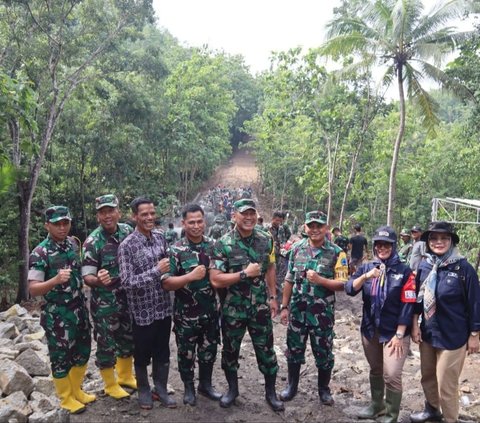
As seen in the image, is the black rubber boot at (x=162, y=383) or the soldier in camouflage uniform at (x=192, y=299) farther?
the black rubber boot at (x=162, y=383)

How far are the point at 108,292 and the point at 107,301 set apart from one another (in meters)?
0.08

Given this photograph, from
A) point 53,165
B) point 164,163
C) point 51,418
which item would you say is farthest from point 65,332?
point 164,163

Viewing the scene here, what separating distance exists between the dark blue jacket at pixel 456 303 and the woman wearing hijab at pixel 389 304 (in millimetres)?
237

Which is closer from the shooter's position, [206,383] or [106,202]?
[106,202]

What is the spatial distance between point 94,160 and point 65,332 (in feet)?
→ 39.4

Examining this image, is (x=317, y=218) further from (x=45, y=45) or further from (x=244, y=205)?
(x=45, y=45)

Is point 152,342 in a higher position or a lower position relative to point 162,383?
higher

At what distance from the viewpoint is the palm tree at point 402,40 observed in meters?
11.2

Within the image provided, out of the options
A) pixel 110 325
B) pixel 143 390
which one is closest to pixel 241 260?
pixel 110 325

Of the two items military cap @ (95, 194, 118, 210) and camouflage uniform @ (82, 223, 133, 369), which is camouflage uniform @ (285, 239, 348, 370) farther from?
military cap @ (95, 194, 118, 210)

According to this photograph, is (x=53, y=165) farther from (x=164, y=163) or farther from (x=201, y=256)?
(x=201, y=256)

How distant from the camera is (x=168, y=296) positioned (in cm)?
373

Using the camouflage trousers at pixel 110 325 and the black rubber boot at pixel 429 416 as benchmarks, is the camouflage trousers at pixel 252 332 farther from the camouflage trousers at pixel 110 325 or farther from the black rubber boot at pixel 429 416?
the black rubber boot at pixel 429 416

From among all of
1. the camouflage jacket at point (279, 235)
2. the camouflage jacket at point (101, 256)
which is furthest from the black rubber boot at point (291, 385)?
the camouflage jacket at point (279, 235)
